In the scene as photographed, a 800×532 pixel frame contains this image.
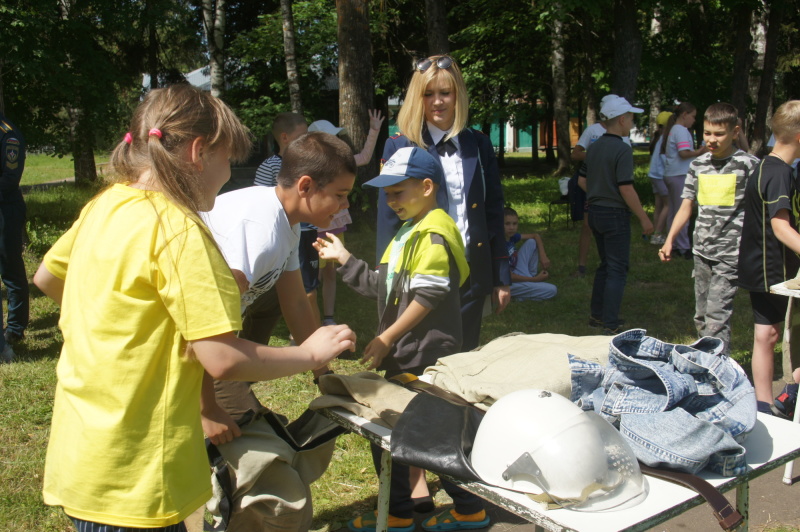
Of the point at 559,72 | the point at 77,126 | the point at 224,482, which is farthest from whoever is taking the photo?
the point at 559,72

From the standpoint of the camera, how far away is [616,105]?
6.93 metres

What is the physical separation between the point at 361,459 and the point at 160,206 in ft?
8.68

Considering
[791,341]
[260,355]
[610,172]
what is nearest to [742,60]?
[610,172]

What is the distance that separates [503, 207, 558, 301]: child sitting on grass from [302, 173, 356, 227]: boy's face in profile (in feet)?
17.5

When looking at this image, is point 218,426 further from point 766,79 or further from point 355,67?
point 766,79

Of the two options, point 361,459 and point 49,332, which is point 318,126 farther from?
point 361,459

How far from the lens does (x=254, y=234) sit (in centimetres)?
241

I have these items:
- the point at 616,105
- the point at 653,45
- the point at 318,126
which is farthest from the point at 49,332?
the point at 653,45

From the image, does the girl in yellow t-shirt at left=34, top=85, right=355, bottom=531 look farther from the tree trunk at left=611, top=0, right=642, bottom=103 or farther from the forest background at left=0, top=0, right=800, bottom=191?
the tree trunk at left=611, top=0, right=642, bottom=103

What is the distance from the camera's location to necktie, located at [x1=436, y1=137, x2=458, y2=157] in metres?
3.51

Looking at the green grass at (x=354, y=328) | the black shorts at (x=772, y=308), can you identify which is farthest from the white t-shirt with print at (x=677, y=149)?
the black shorts at (x=772, y=308)

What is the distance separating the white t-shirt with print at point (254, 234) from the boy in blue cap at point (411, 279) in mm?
454

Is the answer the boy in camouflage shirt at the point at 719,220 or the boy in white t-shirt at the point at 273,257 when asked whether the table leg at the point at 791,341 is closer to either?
the boy in camouflage shirt at the point at 719,220

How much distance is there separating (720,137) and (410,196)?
299 centimetres
